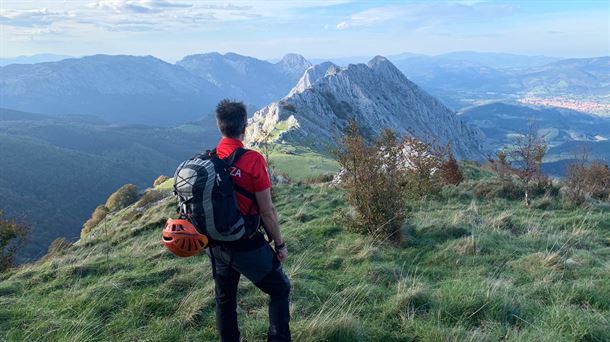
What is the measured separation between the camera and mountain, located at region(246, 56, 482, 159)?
66000 mm

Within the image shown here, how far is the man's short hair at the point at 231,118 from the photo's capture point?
13.4 ft

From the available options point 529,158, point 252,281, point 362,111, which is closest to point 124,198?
point 529,158

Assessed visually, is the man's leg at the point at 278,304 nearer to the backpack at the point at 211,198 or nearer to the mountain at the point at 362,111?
the backpack at the point at 211,198

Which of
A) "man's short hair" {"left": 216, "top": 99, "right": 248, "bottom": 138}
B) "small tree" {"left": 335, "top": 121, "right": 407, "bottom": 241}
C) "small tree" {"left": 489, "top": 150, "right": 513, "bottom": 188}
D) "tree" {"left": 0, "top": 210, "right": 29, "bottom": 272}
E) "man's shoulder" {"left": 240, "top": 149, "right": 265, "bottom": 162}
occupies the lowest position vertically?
"tree" {"left": 0, "top": 210, "right": 29, "bottom": 272}

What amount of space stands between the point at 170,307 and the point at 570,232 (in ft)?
26.4

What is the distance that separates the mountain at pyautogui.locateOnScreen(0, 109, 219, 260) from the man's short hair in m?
56.9

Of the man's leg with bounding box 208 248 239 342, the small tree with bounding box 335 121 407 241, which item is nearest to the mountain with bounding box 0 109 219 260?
the small tree with bounding box 335 121 407 241

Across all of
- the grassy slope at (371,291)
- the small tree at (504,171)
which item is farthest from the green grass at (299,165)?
the grassy slope at (371,291)

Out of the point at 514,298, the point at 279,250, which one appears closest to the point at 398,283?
the point at 514,298

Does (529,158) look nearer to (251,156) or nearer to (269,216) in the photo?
(269,216)

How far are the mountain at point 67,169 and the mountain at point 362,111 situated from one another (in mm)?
38706

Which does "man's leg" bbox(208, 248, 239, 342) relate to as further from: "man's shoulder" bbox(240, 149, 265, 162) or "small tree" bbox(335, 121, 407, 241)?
"small tree" bbox(335, 121, 407, 241)

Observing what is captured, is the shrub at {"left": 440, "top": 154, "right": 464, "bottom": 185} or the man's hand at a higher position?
the man's hand

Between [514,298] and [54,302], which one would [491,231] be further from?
[54,302]
